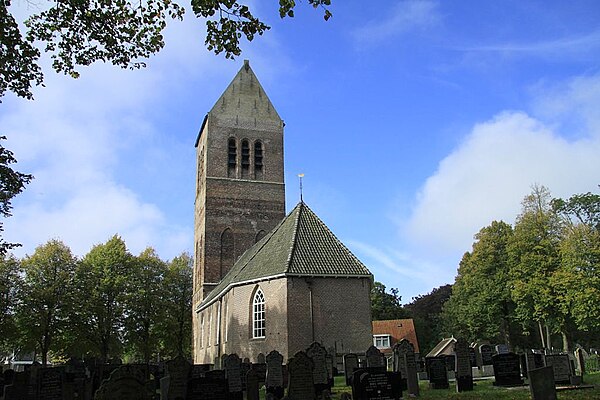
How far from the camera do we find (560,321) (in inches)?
1224

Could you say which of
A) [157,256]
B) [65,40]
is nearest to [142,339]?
[157,256]

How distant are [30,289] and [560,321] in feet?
113

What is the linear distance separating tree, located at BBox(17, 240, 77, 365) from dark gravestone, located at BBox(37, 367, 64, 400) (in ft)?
83.4

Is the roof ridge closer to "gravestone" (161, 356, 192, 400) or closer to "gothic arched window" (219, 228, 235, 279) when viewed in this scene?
"gothic arched window" (219, 228, 235, 279)

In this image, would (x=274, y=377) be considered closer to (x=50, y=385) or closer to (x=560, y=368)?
(x=50, y=385)

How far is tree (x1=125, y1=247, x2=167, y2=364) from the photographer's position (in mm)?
41625

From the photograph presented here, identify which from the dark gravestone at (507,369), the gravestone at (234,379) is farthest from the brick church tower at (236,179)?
the dark gravestone at (507,369)

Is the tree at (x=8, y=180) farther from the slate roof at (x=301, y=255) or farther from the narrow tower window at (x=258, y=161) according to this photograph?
the narrow tower window at (x=258, y=161)

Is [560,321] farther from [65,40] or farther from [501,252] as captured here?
[65,40]

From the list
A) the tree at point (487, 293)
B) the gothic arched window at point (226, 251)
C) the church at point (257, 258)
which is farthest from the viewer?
the tree at point (487, 293)

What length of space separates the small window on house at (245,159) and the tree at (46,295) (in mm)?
14778

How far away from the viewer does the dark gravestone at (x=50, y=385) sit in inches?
491

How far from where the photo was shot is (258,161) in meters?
37.4

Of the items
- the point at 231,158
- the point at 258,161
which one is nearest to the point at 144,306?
the point at 231,158
